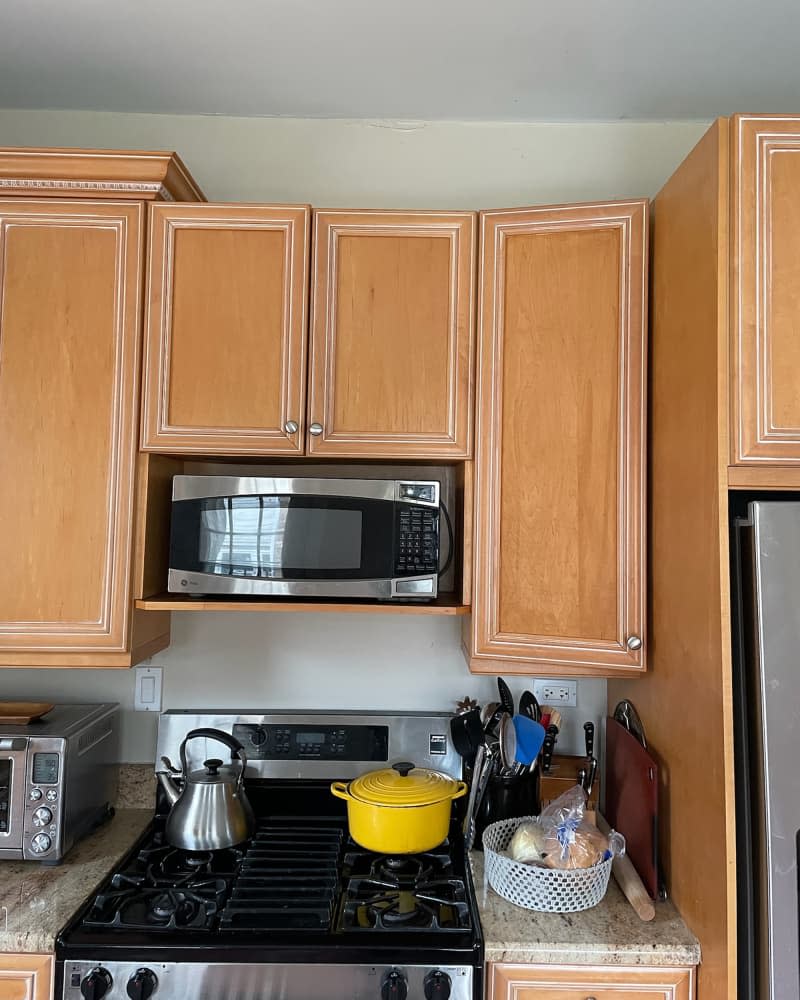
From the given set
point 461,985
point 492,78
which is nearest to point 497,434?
point 492,78

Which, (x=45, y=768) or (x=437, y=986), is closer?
(x=437, y=986)

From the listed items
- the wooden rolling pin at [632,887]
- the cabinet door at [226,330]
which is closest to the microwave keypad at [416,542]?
the cabinet door at [226,330]

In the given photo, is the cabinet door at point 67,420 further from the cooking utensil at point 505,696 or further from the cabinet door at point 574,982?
the cabinet door at point 574,982

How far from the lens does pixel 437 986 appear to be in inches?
51.5

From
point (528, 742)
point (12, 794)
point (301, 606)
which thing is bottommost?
point (12, 794)

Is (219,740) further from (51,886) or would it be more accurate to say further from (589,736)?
(589,736)

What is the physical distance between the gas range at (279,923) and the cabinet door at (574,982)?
2.2 inches

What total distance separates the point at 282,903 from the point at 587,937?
573mm

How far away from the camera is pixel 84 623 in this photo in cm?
160

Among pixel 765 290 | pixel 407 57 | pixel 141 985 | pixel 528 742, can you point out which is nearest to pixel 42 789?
pixel 141 985

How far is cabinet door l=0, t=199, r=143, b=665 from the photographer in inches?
63.0

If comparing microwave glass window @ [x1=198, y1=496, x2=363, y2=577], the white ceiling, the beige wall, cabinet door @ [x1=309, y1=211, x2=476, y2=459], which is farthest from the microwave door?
the white ceiling

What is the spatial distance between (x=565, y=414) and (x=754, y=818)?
2.71ft

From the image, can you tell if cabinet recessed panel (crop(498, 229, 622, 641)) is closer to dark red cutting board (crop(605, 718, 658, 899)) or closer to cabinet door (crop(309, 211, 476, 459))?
cabinet door (crop(309, 211, 476, 459))
